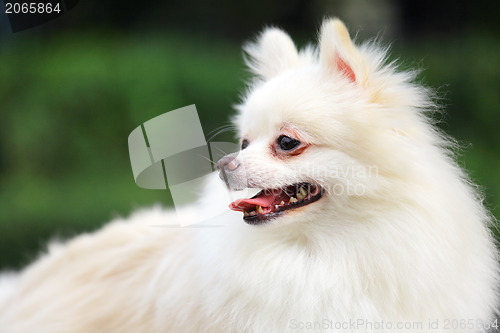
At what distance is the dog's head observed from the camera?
4.83 feet

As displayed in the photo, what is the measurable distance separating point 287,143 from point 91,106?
2.84 meters

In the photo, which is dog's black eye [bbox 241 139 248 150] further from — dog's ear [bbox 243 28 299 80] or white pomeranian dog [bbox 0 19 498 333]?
dog's ear [bbox 243 28 299 80]

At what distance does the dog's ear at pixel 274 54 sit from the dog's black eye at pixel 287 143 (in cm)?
40

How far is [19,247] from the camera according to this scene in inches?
146

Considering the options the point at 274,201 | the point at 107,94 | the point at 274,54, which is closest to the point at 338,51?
the point at 274,54

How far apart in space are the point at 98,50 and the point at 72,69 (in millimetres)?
251

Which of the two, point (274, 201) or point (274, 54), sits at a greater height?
point (274, 54)

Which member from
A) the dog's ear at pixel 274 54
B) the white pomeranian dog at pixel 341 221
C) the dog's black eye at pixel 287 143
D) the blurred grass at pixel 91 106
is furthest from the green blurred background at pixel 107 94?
the dog's black eye at pixel 287 143

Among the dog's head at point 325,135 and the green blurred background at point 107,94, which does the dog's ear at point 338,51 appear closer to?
the dog's head at point 325,135

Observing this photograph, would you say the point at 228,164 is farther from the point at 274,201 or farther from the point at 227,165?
the point at 274,201

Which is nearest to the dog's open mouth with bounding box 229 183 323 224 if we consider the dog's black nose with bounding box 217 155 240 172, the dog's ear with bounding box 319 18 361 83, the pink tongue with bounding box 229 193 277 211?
the pink tongue with bounding box 229 193 277 211

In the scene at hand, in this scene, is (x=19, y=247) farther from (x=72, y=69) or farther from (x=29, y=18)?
(x=29, y=18)

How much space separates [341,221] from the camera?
151 centimetres

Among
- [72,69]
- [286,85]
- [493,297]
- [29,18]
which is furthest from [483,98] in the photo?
[29,18]
